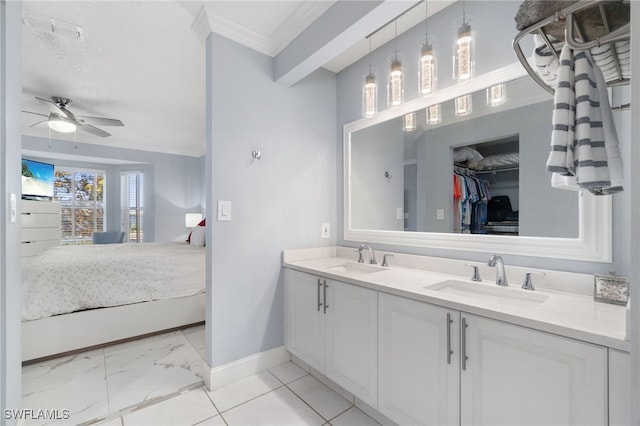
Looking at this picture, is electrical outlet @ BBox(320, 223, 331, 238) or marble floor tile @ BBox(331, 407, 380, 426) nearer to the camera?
marble floor tile @ BBox(331, 407, 380, 426)

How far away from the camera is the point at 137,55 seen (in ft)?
7.48

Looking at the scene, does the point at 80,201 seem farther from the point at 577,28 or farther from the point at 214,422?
the point at 577,28

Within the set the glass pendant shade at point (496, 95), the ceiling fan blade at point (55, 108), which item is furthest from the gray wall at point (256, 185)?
the ceiling fan blade at point (55, 108)

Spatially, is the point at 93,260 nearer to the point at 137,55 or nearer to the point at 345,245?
the point at 137,55

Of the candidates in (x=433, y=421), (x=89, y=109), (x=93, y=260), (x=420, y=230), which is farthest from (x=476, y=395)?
(x=89, y=109)

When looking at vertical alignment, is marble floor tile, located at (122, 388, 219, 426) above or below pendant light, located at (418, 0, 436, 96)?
Result: below

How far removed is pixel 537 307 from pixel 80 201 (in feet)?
23.6

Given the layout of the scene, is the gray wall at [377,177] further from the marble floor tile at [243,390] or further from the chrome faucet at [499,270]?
the marble floor tile at [243,390]

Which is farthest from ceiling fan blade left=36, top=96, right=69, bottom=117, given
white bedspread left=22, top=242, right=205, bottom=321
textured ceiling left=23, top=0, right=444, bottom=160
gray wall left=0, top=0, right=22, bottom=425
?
gray wall left=0, top=0, right=22, bottom=425

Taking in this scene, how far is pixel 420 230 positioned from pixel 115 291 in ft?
8.67

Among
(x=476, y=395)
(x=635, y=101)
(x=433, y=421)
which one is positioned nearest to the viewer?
(x=635, y=101)

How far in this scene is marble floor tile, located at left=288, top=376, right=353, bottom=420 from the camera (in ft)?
5.45

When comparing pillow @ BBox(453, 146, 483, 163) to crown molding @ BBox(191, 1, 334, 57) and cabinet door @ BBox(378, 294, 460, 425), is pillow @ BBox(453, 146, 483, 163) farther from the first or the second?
crown molding @ BBox(191, 1, 334, 57)

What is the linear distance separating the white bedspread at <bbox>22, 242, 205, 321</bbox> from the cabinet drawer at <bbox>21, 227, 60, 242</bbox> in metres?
2.09
